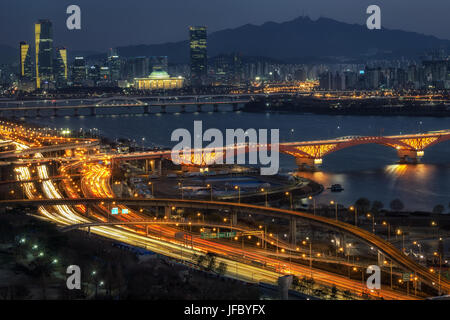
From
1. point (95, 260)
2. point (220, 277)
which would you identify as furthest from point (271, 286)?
point (95, 260)

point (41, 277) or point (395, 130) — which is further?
point (395, 130)

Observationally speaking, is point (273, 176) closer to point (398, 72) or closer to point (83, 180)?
point (83, 180)

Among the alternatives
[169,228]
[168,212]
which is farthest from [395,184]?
[169,228]

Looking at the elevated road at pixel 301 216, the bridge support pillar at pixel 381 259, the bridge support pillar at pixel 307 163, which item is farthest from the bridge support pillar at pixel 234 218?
the bridge support pillar at pixel 307 163
